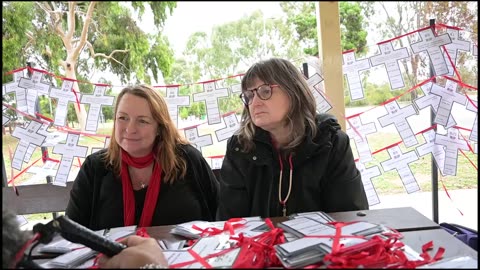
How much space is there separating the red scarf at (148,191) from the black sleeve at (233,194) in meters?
0.32

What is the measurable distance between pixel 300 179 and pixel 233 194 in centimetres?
32

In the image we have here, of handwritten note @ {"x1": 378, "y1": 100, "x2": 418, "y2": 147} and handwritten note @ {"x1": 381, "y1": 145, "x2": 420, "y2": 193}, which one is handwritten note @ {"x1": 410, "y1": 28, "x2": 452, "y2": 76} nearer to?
handwritten note @ {"x1": 378, "y1": 100, "x2": 418, "y2": 147}

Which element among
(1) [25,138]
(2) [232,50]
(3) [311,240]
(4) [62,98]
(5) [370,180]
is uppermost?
(2) [232,50]

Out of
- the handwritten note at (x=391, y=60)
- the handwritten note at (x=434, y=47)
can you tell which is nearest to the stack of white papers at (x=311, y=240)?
the handwritten note at (x=391, y=60)

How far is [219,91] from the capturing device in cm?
257

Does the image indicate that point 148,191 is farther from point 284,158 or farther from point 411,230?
point 411,230

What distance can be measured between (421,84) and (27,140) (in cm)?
230

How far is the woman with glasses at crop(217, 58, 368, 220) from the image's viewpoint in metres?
1.94

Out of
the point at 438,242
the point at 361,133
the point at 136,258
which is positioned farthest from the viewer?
the point at 361,133

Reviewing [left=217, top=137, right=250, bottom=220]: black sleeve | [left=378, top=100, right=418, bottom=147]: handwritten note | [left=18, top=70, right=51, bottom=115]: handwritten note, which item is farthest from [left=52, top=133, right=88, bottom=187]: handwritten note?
[left=378, top=100, right=418, bottom=147]: handwritten note

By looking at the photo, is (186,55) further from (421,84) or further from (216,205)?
(421,84)

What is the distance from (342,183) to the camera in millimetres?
1924

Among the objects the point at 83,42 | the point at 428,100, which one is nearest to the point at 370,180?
the point at 428,100

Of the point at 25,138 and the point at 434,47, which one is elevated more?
the point at 434,47
